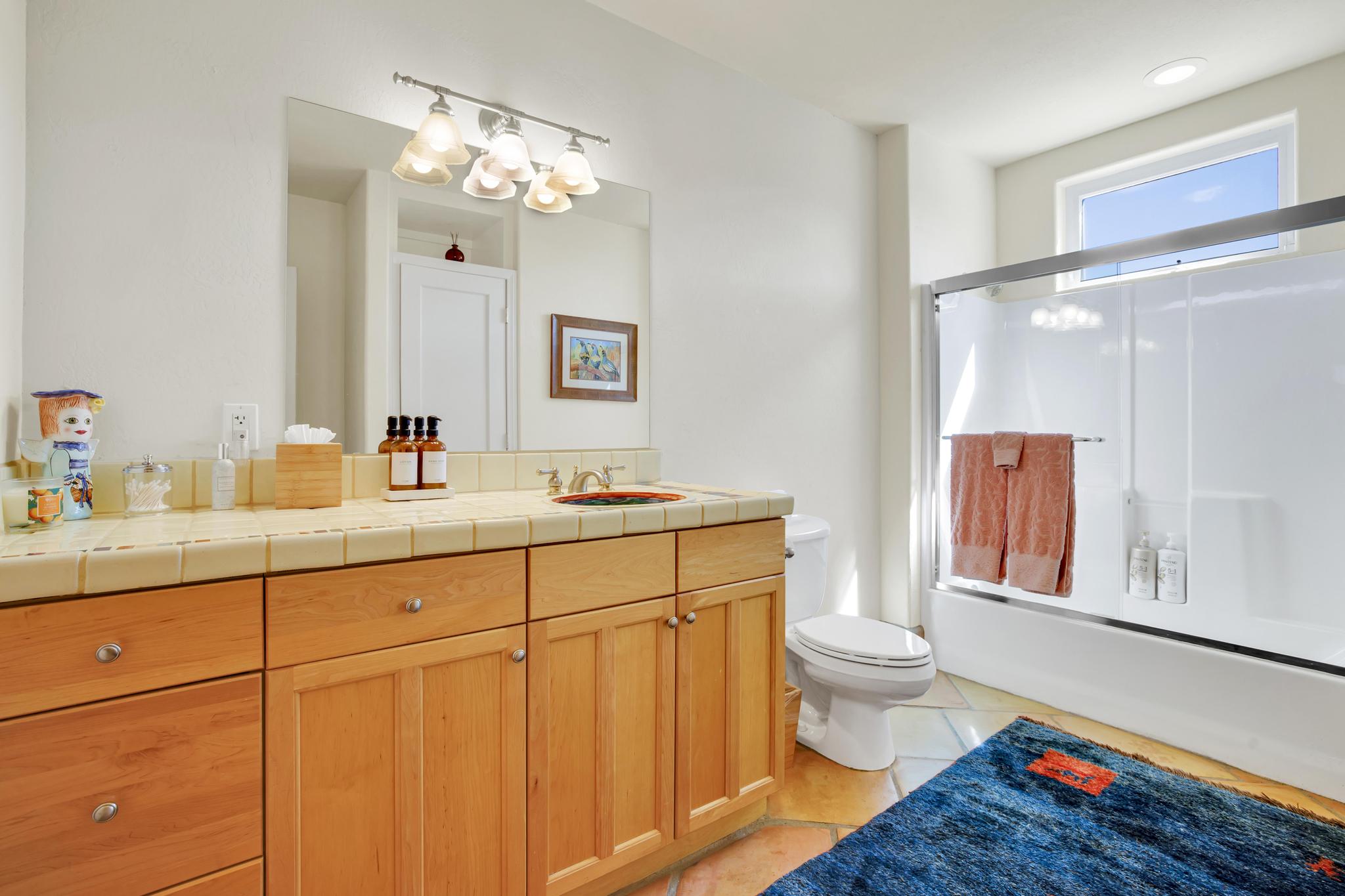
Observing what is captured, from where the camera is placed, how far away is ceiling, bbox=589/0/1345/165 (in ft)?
6.66

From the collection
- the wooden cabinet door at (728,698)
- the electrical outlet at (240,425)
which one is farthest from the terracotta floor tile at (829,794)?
the electrical outlet at (240,425)

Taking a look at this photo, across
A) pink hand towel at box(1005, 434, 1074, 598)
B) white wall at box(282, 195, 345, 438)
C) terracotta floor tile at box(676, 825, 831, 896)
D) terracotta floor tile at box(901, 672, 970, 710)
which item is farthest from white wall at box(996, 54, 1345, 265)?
white wall at box(282, 195, 345, 438)

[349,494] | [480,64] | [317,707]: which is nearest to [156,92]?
[480,64]

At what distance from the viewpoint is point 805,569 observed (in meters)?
2.06

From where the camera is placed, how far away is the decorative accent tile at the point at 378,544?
102 centimetres

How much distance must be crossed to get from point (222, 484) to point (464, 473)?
21.6 inches

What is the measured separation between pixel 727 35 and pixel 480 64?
2.92 ft

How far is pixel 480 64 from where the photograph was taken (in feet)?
5.81

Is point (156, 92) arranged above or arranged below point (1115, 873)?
above

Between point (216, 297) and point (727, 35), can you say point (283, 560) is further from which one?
point (727, 35)

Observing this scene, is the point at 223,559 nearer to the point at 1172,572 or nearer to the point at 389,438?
the point at 389,438

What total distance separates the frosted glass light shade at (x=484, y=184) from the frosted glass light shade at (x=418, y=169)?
71mm

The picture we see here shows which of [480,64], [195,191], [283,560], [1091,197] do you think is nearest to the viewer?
[283,560]

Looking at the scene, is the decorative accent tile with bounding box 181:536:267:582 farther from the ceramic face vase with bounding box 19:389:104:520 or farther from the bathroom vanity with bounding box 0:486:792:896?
the ceramic face vase with bounding box 19:389:104:520
